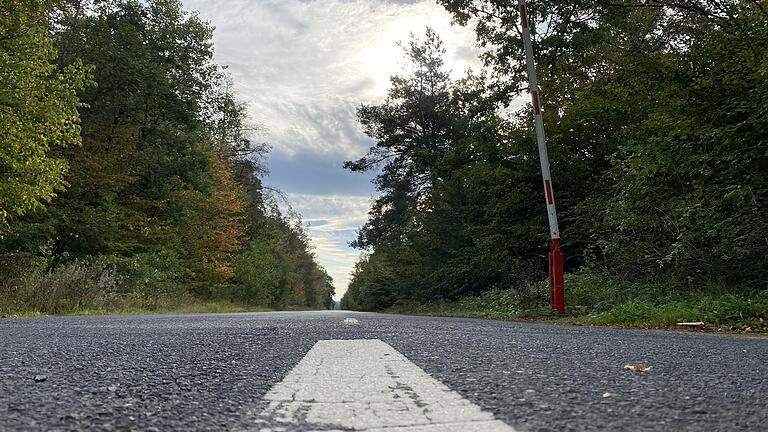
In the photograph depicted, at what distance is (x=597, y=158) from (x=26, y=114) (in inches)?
566

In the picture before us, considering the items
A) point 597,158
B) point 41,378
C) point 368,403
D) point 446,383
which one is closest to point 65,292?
point 41,378

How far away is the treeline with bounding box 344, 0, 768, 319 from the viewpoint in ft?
24.9

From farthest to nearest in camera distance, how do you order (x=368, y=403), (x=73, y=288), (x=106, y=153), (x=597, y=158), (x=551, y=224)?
(x=106, y=153) → (x=597, y=158) → (x=73, y=288) → (x=551, y=224) → (x=368, y=403)

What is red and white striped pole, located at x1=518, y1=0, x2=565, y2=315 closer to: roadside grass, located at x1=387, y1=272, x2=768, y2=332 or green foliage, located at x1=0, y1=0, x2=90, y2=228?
roadside grass, located at x1=387, y1=272, x2=768, y2=332

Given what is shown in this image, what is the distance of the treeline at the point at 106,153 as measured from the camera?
464 inches

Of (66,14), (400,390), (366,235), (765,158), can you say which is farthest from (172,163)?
(400,390)

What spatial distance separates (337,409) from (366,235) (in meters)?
30.4

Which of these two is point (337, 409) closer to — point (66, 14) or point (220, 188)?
point (66, 14)

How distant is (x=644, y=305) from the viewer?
24.7ft

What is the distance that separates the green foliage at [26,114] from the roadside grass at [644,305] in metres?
10.5

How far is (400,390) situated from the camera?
4.98ft

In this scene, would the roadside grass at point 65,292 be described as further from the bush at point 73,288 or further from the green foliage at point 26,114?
the green foliage at point 26,114

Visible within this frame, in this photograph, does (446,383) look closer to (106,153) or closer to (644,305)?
(644,305)

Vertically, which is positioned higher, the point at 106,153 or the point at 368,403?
the point at 106,153
